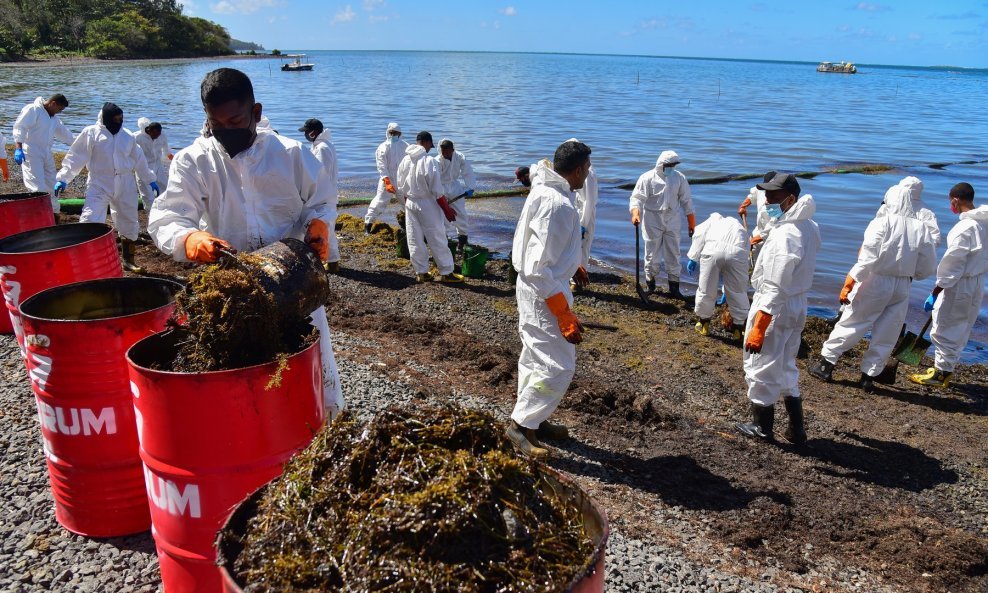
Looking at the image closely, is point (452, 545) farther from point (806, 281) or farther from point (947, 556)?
point (806, 281)

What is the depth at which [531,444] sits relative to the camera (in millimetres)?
5102

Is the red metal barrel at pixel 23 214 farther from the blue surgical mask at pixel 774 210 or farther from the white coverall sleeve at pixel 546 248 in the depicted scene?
the blue surgical mask at pixel 774 210

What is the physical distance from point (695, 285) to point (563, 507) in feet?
33.9

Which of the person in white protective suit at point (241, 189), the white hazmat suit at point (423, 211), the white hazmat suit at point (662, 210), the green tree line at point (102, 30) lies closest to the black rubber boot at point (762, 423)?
the person in white protective suit at point (241, 189)

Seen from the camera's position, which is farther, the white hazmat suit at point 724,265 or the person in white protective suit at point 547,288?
the white hazmat suit at point 724,265

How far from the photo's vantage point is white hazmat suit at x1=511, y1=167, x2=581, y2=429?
4.71m

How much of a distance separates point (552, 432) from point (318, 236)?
2.60 m

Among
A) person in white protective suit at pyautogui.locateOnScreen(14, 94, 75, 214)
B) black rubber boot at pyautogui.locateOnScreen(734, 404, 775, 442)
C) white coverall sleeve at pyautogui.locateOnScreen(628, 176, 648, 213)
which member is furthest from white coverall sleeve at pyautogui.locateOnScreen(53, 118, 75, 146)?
black rubber boot at pyautogui.locateOnScreen(734, 404, 775, 442)

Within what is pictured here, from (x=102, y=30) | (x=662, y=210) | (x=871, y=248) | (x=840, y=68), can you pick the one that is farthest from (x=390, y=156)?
(x=840, y=68)

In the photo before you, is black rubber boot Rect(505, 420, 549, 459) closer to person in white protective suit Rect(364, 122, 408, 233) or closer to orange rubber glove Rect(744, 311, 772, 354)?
orange rubber glove Rect(744, 311, 772, 354)

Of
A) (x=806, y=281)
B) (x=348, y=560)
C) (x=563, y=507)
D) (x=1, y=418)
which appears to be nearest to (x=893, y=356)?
(x=806, y=281)

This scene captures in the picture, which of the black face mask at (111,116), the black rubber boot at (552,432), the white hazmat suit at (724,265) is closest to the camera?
the black rubber boot at (552,432)

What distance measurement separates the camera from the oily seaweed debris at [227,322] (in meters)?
2.64

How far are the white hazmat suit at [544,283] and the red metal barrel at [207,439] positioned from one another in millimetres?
2257
